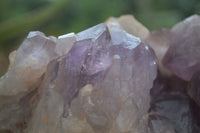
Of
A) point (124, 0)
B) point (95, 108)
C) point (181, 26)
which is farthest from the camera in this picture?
point (124, 0)

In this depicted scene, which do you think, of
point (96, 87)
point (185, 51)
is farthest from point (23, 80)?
point (185, 51)

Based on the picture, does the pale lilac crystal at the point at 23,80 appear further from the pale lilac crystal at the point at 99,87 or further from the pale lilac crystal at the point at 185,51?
the pale lilac crystal at the point at 185,51

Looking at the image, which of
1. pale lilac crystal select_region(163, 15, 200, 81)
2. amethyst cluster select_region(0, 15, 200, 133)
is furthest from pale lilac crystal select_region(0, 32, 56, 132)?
pale lilac crystal select_region(163, 15, 200, 81)

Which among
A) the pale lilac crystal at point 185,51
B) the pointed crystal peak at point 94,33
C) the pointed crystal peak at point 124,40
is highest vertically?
the pointed crystal peak at point 94,33

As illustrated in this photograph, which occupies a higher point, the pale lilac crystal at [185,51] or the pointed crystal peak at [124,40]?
the pointed crystal peak at [124,40]

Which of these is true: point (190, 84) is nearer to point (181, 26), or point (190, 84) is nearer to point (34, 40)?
point (181, 26)

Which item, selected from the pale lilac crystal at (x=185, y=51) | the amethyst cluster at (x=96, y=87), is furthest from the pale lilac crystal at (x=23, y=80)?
the pale lilac crystal at (x=185, y=51)

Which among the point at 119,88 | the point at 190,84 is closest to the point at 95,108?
the point at 119,88

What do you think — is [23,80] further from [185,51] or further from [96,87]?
[185,51]
